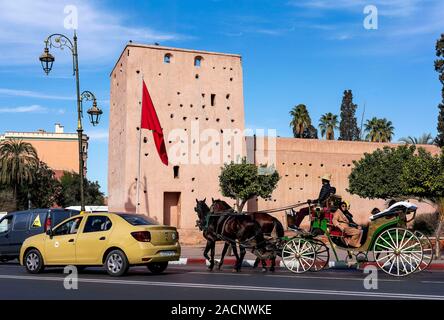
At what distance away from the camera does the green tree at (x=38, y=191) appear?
58125 mm

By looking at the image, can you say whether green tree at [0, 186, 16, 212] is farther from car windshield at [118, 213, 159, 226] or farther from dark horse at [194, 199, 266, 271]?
car windshield at [118, 213, 159, 226]

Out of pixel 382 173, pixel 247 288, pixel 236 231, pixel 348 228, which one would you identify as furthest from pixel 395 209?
pixel 382 173

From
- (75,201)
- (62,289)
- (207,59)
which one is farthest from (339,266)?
(75,201)

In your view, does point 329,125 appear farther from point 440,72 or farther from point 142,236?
point 142,236

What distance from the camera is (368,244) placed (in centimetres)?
1316

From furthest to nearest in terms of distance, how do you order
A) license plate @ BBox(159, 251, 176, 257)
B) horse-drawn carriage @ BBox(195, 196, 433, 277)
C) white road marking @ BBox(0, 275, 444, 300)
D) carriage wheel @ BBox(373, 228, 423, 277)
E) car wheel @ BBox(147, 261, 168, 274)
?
car wheel @ BBox(147, 261, 168, 274), license plate @ BBox(159, 251, 176, 257), horse-drawn carriage @ BBox(195, 196, 433, 277), carriage wheel @ BBox(373, 228, 423, 277), white road marking @ BBox(0, 275, 444, 300)

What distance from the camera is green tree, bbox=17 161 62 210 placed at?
5812 cm

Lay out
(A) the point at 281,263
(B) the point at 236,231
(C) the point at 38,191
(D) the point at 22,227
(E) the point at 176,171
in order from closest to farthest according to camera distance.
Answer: (B) the point at 236,231
(A) the point at 281,263
(D) the point at 22,227
(E) the point at 176,171
(C) the point at 38,191

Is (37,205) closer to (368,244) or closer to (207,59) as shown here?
(207,59)

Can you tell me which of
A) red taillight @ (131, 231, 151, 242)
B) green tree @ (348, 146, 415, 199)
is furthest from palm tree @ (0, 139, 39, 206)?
red taillight @ (131, 231, 151, 242)

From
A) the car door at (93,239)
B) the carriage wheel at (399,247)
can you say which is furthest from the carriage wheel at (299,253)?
the car door at (93,239)

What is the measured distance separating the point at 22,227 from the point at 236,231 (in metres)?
7.44

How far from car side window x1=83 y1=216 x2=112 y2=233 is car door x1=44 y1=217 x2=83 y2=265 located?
27 cm

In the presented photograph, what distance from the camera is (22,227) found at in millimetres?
18453
